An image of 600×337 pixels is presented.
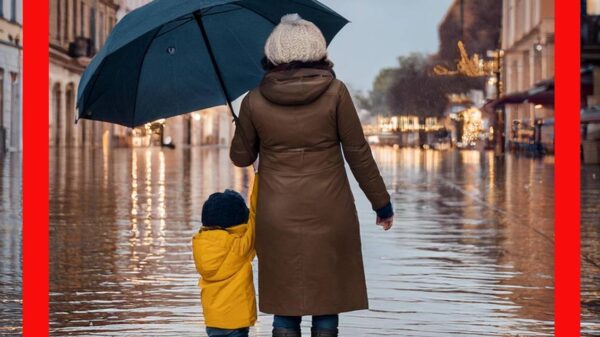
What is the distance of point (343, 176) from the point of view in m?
5.40

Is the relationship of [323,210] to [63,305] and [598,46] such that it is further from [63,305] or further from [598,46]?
[598,46]

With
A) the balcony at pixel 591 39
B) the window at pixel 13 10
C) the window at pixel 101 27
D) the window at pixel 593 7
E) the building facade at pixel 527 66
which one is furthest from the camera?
the window at pixel 101 27

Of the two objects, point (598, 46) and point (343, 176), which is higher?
point (598, 46)

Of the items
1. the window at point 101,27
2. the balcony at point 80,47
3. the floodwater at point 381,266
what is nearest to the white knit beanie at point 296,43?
the floodwater at point 381,266

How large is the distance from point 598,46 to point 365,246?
145 ft

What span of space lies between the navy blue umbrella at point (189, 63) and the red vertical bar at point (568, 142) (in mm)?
2112

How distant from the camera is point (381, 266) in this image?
11.2 m

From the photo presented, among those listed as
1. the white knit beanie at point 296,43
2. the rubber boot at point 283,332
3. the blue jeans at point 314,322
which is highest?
the white knit beanie at point 296,43

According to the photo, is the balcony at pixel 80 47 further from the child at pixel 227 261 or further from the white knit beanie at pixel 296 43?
the white knit beanie at pixel 296 43

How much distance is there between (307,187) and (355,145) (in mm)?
245

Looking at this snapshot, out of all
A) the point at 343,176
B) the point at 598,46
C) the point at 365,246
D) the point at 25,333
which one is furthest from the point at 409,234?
the point at 598,46

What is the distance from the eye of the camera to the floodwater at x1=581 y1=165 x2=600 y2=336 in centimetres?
819

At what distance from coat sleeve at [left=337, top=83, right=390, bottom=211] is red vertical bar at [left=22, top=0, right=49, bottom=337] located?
4.49ft

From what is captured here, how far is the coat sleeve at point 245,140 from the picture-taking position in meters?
5.41
